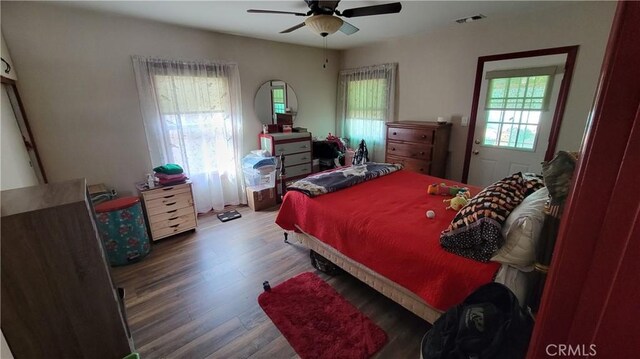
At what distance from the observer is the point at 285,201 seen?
248 centimetres

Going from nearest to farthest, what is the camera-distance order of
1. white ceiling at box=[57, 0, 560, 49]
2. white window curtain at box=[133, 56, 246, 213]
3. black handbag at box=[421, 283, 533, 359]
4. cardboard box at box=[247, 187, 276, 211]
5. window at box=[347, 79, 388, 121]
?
1. black handbag at box=[421, 283, 533, 359]
2. white ceiling at box=[57, 0, 560, 49]
3. white window curtain at box=[133, 56, 246, 213]
4. cardboard box at box=[247, 187, 276, 211]
5. window at box=[347, 79, 388, 121]

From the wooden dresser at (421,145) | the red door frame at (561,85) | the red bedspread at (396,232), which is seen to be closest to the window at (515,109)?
the red door frame at (561,85)

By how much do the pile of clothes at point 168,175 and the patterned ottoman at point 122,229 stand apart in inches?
16.1

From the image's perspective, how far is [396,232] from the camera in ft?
5.49

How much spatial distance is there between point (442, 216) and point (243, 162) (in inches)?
113

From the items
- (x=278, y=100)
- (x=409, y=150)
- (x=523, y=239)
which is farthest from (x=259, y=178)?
(x=523, y=239)

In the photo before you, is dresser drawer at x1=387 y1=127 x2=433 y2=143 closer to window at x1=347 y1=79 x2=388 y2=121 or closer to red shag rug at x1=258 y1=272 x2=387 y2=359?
window at x1=347 y1=79 x2=388 y2=121

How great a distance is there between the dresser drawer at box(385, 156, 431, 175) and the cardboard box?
194 centimetres

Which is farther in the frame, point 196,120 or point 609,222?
point 196,120

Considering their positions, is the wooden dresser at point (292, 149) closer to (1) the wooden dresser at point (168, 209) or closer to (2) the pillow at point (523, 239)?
(1) the wooden dresser at point (168, 209)

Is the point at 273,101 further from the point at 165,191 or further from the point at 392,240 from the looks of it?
the point at 392,240

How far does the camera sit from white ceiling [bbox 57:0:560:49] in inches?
96.3

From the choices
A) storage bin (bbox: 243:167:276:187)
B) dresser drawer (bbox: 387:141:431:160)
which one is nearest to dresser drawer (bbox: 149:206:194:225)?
storage bin (bbox: 243:167:276:187)

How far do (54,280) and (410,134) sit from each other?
144 inches
